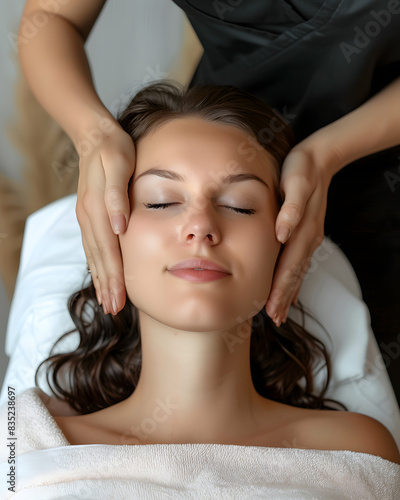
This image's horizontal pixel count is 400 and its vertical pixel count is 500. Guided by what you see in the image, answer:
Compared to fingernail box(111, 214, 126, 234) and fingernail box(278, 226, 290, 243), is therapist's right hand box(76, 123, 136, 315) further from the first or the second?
fingernail box(278, 226, 290, 243)

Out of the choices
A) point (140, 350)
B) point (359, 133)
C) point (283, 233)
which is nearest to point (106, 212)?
point (283, 233)

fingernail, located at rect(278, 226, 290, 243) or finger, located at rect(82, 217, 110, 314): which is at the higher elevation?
fingernail, located at rect(278, 226, 290, 243)

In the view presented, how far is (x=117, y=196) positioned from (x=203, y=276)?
180mm

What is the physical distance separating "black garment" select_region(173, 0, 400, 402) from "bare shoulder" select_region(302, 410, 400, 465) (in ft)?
0.70

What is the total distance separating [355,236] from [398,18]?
48cm

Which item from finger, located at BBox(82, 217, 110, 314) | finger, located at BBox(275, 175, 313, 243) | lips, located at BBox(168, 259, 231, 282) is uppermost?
finger, located at BBox(275, 175, 313, 243)

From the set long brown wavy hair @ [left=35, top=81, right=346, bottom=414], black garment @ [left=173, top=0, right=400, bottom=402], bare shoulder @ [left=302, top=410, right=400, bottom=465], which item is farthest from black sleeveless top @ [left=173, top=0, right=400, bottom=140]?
bare shoulder @ [left=302, top=410, right=400, bottom=465]

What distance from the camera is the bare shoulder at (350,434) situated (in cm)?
101

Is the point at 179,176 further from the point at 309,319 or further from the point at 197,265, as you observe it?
the point at 309,319

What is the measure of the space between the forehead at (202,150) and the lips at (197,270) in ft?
0.48

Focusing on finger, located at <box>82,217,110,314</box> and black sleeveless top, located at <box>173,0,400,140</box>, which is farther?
black sleeveless top, located at <box>173,0,400,140</box>

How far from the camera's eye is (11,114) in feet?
5.58

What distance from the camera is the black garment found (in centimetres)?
109

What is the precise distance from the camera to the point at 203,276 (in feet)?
2.92
